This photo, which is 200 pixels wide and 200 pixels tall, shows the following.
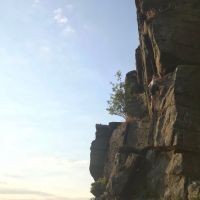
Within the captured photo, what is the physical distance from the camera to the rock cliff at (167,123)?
41.2 metres

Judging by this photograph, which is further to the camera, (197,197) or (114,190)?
(114,190)

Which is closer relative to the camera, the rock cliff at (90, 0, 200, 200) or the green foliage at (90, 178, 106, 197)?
the rock cliff at (90, 0, 200, 200)

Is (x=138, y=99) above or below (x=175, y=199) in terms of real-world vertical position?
above

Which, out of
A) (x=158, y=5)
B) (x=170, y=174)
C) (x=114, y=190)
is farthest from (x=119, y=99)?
(x=170, y=174)

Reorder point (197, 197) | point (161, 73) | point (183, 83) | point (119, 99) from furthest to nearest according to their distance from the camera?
point (119, 99)
point (161, 73)
point (183, 83)
point (197, 197)

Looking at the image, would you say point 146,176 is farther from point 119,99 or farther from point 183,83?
point 119,99

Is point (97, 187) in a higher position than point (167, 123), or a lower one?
lower

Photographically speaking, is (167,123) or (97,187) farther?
(97,187)

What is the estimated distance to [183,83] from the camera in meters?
44.9

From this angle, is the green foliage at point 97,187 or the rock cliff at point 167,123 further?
the green foliage at point 97,187

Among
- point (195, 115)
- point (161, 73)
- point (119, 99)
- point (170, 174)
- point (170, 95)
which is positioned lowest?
point (170, 174)

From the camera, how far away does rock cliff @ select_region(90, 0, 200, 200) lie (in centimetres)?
4122

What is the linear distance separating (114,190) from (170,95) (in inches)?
543

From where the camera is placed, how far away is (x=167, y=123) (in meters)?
45.0
